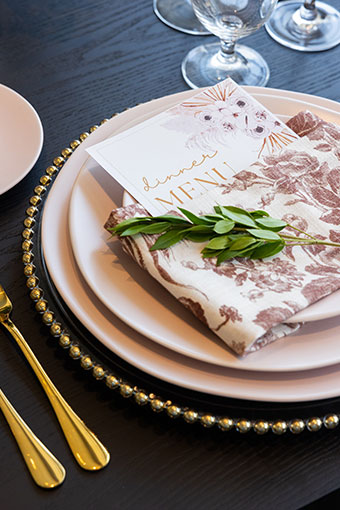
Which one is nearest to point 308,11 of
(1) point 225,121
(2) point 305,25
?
(2) point 305,25

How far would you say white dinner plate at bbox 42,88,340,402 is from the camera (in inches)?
19.2

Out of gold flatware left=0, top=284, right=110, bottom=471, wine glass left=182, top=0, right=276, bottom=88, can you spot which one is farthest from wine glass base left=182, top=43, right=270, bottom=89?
gold flatware left=0, top=284, right=110, bottom=471

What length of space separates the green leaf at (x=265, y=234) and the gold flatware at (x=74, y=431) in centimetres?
21

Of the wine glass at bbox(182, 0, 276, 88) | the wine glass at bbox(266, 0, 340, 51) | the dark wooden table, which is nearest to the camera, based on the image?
the dark wooden table

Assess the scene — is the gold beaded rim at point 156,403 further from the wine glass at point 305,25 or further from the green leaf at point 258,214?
the wine glass at point 305,25

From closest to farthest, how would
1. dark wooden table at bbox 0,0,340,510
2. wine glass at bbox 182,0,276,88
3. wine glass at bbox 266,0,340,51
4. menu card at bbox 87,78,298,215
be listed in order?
dark wooden table at bbox 0,0,340,510 < menu card at bbox 87,78,298,215 < wine glass at bbox 182,0,276,88 < wine glass at bbox 266,0,340,51

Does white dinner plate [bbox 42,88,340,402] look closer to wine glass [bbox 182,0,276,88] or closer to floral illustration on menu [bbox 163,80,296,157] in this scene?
floral illustration on menu [bbox 163,80,296,157]

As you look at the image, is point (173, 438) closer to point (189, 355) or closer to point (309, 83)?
point (189, 355)

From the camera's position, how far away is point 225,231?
1.73 feet

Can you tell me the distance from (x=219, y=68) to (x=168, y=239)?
0.41 metres

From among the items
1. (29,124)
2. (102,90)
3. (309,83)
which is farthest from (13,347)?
(309,83)

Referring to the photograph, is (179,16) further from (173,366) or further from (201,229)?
(173,366)

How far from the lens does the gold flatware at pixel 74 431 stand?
0.48 meters

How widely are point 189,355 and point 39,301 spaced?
6.3 inches
